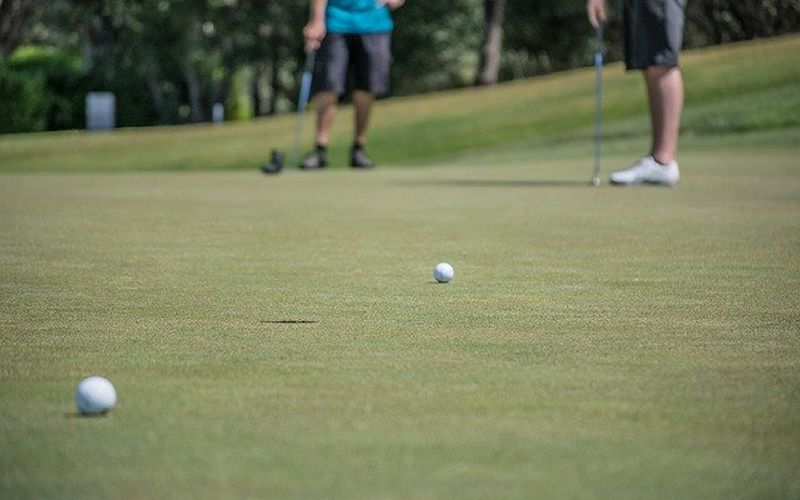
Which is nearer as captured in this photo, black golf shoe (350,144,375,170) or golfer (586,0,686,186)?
golfer (586,0,686,186)

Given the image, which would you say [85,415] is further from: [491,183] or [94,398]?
[491,183]

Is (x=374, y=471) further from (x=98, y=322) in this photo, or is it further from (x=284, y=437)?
(x=98, y=322)

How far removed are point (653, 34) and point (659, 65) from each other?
0.70 ft

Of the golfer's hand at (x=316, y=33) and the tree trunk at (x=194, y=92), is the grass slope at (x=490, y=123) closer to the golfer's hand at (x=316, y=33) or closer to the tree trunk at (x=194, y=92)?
the golfer's hand at (x=316, y=33)

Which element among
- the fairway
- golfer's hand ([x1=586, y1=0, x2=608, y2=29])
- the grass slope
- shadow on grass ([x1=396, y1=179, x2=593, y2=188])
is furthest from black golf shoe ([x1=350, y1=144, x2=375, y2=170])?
the fairway

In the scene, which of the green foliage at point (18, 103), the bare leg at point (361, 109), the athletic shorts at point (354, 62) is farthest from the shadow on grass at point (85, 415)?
the green foliage at point (18, 103)

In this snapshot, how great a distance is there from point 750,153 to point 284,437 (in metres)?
13.1

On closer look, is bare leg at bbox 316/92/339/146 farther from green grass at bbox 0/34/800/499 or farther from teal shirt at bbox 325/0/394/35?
green grass at bbox 0/34/800/499

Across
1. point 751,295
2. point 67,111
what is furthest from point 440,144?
point 67,111

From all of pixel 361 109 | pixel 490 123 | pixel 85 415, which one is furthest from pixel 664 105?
pixel 490 123

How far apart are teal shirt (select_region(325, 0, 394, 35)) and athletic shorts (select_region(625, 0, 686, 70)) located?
3816 millimetres

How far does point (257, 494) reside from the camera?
8.94 ft

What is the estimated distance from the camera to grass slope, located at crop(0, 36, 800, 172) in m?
19.7

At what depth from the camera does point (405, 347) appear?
4.36 metres
